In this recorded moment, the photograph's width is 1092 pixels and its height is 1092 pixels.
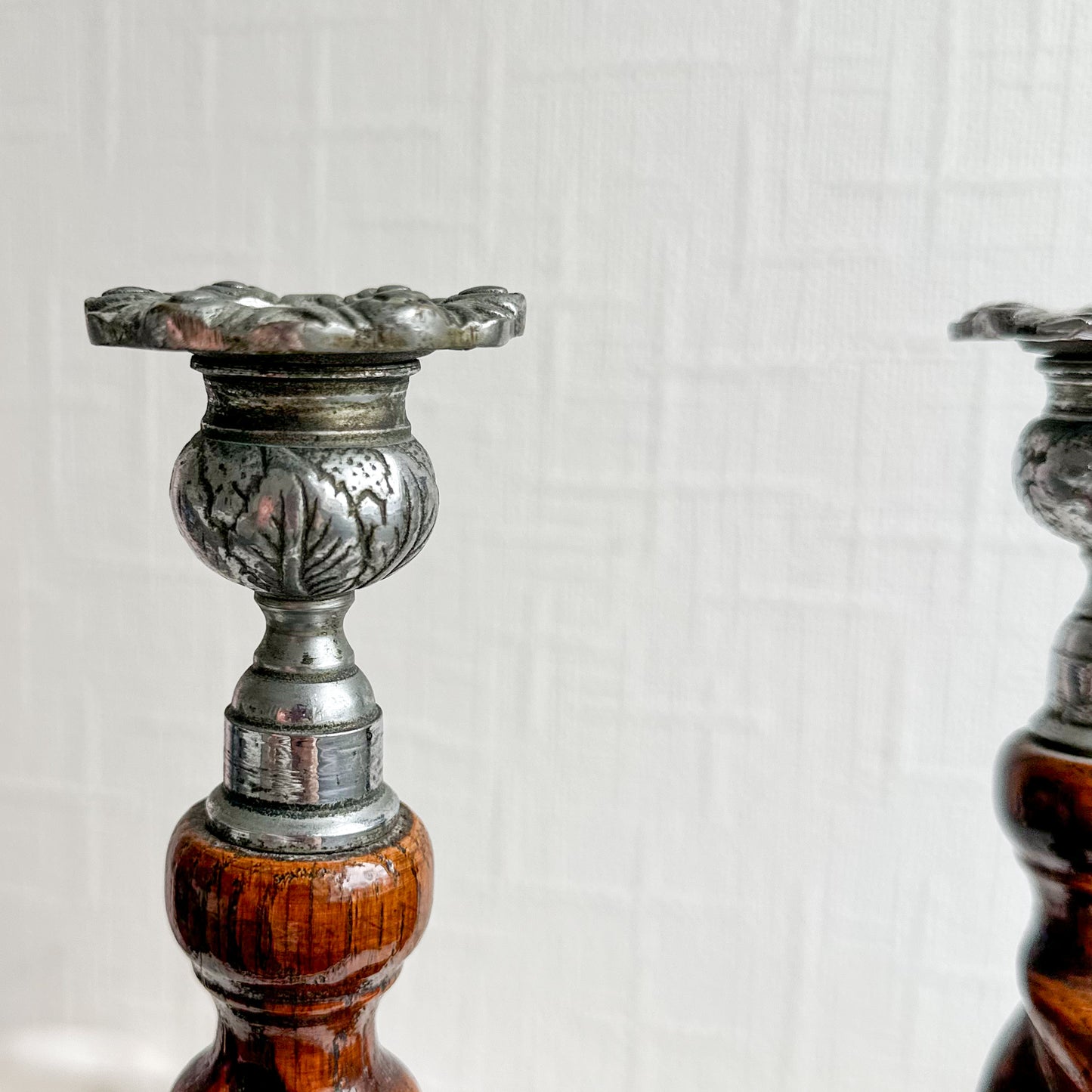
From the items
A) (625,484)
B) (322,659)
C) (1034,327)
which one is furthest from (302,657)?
(625,484)

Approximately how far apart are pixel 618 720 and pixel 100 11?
1.33ft

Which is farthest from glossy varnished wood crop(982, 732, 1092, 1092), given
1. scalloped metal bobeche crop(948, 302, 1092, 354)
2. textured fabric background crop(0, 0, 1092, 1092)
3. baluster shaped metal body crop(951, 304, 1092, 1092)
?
textured fabric background crop(0, 0, 1092, 1092)

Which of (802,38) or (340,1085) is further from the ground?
(802,38)

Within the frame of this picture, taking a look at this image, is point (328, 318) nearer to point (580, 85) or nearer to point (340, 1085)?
point (340, 1085)

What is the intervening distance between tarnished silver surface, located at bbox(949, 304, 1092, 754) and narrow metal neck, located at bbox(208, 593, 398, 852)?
182mm

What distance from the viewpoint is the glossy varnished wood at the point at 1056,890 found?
376 millimetres

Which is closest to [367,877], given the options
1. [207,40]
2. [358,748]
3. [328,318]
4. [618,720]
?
[358,748]

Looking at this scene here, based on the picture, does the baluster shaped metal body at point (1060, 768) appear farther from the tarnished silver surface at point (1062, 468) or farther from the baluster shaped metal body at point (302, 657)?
the baluster shaped metal body at point (302, 657)

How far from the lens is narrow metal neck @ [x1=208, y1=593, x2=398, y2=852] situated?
1.08 ft

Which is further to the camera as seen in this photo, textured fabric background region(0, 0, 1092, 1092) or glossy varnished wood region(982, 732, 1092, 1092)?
textured fabric background region(0, 0, 1092, 1092)

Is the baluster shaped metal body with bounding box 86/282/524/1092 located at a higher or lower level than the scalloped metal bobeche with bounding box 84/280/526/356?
lower

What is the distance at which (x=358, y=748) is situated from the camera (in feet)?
1.10

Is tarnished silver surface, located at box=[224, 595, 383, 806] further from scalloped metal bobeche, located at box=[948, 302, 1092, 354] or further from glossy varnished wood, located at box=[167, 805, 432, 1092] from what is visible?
scalloped metal bobeche, located at box=[948, 302, 1092, 354]

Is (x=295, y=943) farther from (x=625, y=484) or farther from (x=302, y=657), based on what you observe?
(x=625, y=484)
